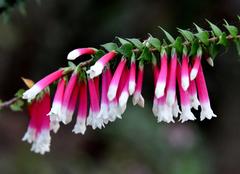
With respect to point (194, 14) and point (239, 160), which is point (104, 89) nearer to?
point (194, 14)

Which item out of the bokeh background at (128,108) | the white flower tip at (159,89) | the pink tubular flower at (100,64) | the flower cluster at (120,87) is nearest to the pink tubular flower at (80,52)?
the flower cluster at (120,87)

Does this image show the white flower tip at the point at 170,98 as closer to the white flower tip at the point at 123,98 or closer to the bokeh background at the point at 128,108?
the white flower tip at the point at 123,98

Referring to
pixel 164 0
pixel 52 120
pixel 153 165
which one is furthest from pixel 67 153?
pixel 52 120

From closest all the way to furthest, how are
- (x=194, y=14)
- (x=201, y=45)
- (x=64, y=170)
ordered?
(x=201, y=45)
(x=64, y=170)
(x=194, y=14)

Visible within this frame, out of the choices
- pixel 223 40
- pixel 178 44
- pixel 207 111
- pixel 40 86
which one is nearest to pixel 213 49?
pixel 223 40

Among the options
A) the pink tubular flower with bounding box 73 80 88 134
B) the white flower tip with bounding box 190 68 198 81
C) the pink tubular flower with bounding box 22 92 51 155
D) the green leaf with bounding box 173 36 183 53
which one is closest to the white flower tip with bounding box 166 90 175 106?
the white flower tip with bounding box 190 68 198 81

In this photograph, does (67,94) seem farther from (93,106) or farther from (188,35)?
(188,35)

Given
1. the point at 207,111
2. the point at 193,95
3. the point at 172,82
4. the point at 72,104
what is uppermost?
the point at 72,104
